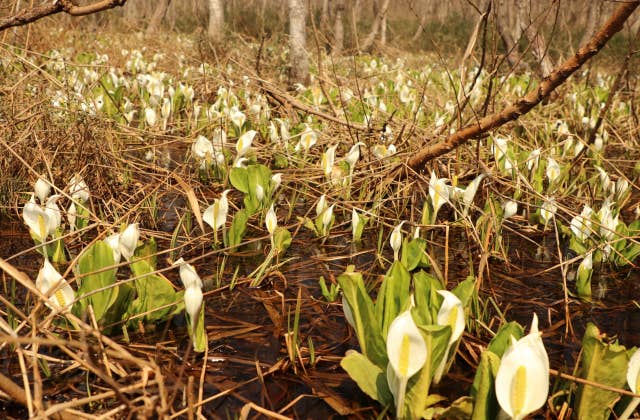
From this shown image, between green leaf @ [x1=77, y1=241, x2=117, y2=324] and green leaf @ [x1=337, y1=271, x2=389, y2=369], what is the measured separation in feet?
1.91

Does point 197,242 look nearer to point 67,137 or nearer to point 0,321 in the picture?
point 67,137

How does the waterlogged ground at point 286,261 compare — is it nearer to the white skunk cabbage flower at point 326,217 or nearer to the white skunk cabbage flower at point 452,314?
the white skunk cabbage flower at point 326,217

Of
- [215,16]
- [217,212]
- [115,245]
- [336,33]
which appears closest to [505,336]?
[115,245]

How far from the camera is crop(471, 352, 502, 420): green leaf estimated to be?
→ 0.99m

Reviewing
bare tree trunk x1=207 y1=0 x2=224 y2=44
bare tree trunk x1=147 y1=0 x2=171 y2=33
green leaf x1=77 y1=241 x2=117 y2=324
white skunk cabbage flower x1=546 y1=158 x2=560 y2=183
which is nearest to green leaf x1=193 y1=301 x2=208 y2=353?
green leaf x1=77 y1=241 x2=117 y2=324

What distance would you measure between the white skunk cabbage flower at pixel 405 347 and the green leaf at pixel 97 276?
722mm

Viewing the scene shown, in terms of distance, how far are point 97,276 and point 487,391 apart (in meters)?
0.93

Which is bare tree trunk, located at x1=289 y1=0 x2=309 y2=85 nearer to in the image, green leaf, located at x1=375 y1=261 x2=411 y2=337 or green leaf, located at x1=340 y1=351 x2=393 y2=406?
green leaf, located at x1=375 y1=261 x2=411 y2=337

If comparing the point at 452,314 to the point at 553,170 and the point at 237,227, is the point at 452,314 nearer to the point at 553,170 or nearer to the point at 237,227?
the point at 237,227

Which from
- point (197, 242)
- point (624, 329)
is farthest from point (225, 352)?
point (624, 329)

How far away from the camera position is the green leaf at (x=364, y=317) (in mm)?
1133

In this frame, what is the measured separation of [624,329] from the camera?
151 cm

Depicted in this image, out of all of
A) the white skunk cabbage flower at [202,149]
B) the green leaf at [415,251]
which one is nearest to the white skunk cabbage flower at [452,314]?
the green leaf at [415,251]

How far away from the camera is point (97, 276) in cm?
134
